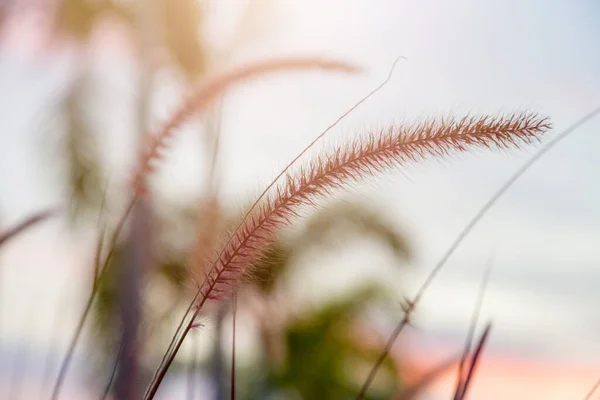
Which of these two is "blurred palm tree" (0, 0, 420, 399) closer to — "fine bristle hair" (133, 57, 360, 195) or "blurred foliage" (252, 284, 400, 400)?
"blurred foliage" (252, 284, 400, 400)

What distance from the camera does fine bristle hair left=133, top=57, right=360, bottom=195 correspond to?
4.15ft

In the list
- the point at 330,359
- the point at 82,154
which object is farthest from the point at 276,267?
the point at 330,359

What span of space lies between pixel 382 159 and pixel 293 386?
36.5 feet

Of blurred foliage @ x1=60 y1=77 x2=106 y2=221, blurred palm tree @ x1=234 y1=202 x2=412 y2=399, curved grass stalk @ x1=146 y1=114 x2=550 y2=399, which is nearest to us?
curved grass stalk @ x1=146 y1=114 x2=550 y2=399

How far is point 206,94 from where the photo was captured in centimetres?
130

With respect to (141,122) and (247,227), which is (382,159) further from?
(141,122)

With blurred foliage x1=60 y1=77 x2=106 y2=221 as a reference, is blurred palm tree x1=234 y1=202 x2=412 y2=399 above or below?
below

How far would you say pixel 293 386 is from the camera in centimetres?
1177

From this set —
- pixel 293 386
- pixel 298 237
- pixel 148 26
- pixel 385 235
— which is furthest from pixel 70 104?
pixel 293 386

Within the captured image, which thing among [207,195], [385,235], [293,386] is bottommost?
[207,195]

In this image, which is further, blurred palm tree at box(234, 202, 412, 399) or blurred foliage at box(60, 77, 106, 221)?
blurred palm tree at box(234, 202, 412, 399)

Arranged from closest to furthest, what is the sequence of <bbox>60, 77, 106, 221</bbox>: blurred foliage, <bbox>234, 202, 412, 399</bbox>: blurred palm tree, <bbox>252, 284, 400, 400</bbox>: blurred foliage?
<bbox>60, 77, 106, 221</bbox>: blurred foliage, <bbox>234, 202, 412, 399</bbox>: blurred palm tree, <bbox>252, 284, 400, 400</bbox>: blurred foliage

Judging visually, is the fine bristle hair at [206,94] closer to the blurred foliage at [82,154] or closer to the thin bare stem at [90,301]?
the thin bare stem at [90,301]

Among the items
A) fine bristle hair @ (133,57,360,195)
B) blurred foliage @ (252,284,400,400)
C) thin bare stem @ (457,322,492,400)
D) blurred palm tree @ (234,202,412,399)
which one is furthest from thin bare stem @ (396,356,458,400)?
blurred foliage @ (252,284,400,400)
